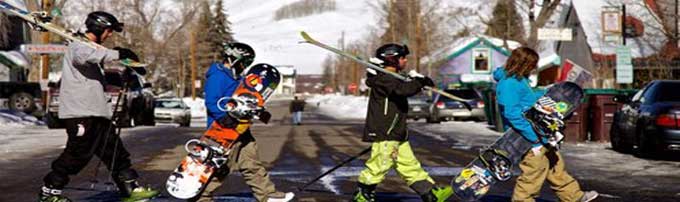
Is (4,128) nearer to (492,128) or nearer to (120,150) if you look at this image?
(492,128)

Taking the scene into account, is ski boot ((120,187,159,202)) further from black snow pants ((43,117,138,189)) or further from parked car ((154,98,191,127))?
parked car ((154,98,191,127))

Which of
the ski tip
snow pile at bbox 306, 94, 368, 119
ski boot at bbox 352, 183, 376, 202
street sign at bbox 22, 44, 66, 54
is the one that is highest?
street sign at bbox 22, 44, 66, 54

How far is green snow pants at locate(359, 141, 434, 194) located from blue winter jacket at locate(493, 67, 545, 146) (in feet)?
3.13

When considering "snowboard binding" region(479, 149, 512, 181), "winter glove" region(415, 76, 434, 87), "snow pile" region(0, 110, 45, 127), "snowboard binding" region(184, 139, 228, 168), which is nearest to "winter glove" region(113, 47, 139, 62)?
"snowboard binding" region(184, 139, 228, 168)

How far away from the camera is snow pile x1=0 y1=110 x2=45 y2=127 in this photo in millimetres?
29422

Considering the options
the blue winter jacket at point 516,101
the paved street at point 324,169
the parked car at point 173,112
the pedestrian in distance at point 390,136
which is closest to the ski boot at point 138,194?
the paved street at point 324,169

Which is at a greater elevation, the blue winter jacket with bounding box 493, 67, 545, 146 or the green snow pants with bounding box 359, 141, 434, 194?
the blue winter jacket with bounding box 493, 67, 545, 146

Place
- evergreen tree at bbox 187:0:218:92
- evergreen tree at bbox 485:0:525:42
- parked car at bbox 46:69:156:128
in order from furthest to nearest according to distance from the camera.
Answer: evergreen tree at bbox 187:0:218:92
evergreen tree at bbox 485:0:525:42
parked car at bbox 46:69:156:128

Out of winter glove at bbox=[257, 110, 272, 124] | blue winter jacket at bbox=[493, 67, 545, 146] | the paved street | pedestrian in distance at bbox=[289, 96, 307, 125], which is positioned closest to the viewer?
blue winter jacket at bbox=[493, 67, 545, 146]

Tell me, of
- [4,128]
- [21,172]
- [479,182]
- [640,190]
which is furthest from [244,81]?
[4,128]

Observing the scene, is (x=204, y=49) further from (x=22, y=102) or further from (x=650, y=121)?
(x=650, y=121)

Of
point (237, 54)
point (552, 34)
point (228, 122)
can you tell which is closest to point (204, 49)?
point (552, 34)

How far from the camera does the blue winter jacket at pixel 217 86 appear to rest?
7746 mm

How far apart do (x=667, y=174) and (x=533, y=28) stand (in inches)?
1008
